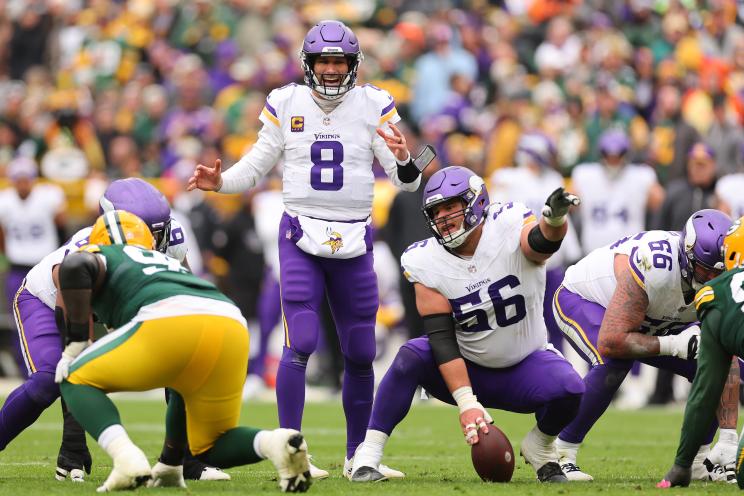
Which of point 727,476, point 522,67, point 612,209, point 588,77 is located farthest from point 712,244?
point 522,67

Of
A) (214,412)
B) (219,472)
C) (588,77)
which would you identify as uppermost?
(588,77)

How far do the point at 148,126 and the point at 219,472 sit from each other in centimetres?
1084

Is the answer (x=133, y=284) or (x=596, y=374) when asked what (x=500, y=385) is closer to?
(x=596, y=374)

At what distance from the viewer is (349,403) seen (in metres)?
7.68

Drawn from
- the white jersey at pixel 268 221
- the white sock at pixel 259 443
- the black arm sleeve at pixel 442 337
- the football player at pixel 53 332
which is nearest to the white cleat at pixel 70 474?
the football player at pixel 53 332

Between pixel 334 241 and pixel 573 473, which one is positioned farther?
pixel 334 241

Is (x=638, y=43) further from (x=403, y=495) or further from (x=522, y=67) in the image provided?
(x=403, y=495)

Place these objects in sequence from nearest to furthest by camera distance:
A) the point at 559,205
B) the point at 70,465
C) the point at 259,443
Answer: the point at 259,443 < the point at 559,205 < the point at 70,465

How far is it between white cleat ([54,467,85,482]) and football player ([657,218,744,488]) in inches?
115

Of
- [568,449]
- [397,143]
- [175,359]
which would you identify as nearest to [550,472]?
[568,449]

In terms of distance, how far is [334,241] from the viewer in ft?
24.8

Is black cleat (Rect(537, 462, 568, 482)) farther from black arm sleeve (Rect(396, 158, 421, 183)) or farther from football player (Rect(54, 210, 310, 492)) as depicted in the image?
black arm sleeve (Rect(396, 158, 421, 183))

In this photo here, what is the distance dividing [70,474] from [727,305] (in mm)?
3308

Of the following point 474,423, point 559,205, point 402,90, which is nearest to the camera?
point 559,205
